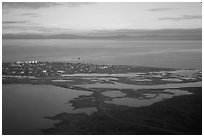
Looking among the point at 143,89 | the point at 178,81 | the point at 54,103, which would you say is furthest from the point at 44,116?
the point at 178,81

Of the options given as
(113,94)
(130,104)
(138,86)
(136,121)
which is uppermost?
(138,86)

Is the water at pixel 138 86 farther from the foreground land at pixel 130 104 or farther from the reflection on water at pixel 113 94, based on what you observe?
the reflection on water at pixel 113 94

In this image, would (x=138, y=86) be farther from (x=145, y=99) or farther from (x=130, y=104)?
(x=130, y=104)

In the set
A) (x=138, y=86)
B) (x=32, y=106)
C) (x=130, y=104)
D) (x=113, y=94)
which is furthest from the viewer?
(x=138, y=86)

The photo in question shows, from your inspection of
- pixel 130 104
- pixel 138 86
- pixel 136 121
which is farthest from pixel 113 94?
pixel 136 121

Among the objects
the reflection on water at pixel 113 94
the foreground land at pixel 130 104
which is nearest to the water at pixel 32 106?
the foreground land at pixel 130 104
